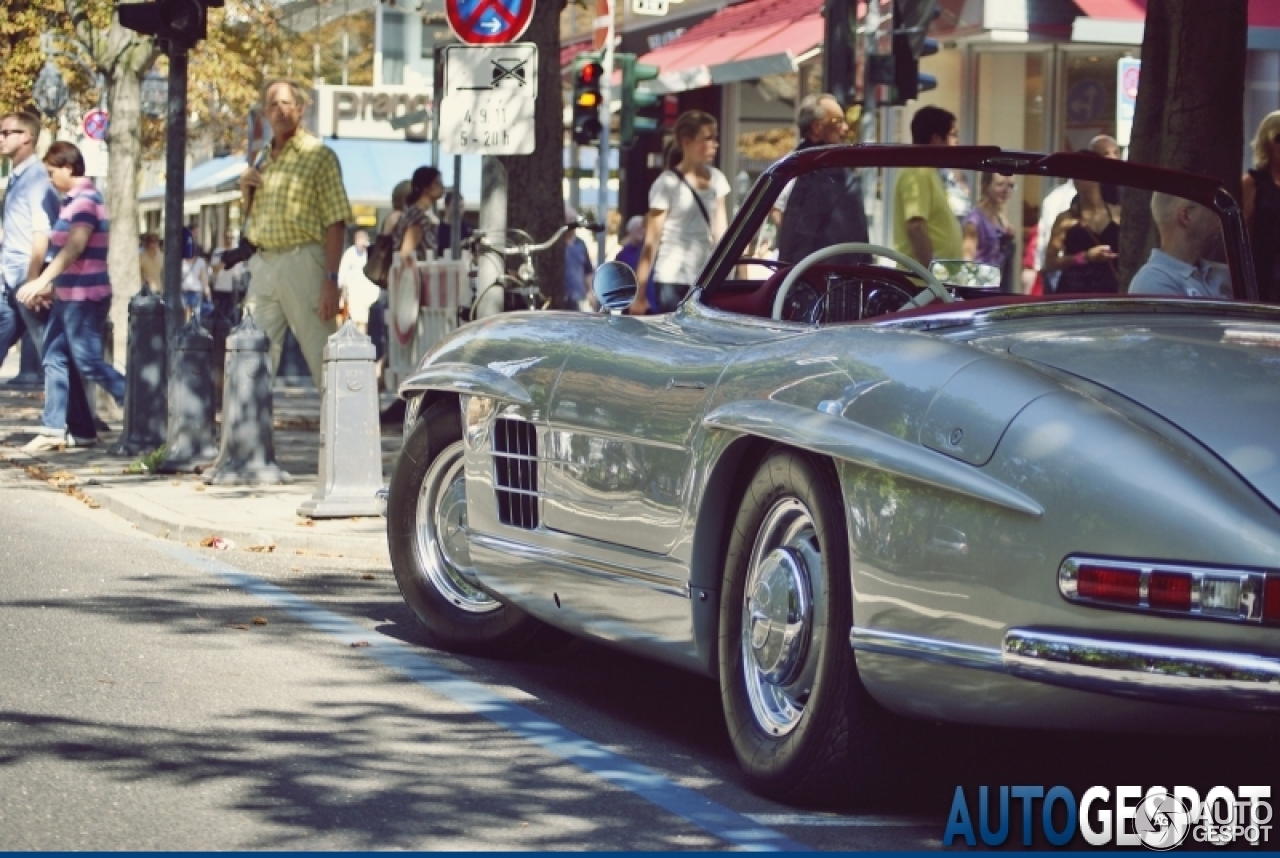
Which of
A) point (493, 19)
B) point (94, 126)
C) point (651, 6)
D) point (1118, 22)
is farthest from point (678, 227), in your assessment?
point (94, 126)

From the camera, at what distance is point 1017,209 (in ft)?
76.1

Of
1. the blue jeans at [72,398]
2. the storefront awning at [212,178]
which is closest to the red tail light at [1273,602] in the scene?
the blue jeans at [72,398]

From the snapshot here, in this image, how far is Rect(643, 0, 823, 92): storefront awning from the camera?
25.6 meters

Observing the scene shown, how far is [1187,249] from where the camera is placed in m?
6.94

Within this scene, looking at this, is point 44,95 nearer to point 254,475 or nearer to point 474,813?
point 254,475

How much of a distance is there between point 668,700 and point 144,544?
4351 mm

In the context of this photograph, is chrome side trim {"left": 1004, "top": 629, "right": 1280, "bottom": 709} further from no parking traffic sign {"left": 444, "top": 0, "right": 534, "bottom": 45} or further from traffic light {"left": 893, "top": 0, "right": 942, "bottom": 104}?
traffic light {"left": 893, "top": 0, "right": 942, "bottom": 104}

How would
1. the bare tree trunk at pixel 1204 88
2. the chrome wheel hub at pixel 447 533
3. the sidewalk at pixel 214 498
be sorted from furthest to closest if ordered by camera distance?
the sidewalk at pixel 214 498
the bare tree trunk at pixel 1204 88
the chrome wheel hub at pixel 447 533

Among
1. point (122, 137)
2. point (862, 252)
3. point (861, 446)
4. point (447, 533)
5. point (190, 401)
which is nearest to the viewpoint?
point (861, 446)

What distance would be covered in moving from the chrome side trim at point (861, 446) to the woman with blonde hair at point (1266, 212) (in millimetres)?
5245

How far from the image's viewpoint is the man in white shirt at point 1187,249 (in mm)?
6793

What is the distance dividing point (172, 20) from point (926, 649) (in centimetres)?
1032

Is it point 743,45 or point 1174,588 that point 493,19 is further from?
point 743,45

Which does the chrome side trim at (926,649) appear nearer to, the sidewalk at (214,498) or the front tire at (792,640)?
the front tire at (792,640)
